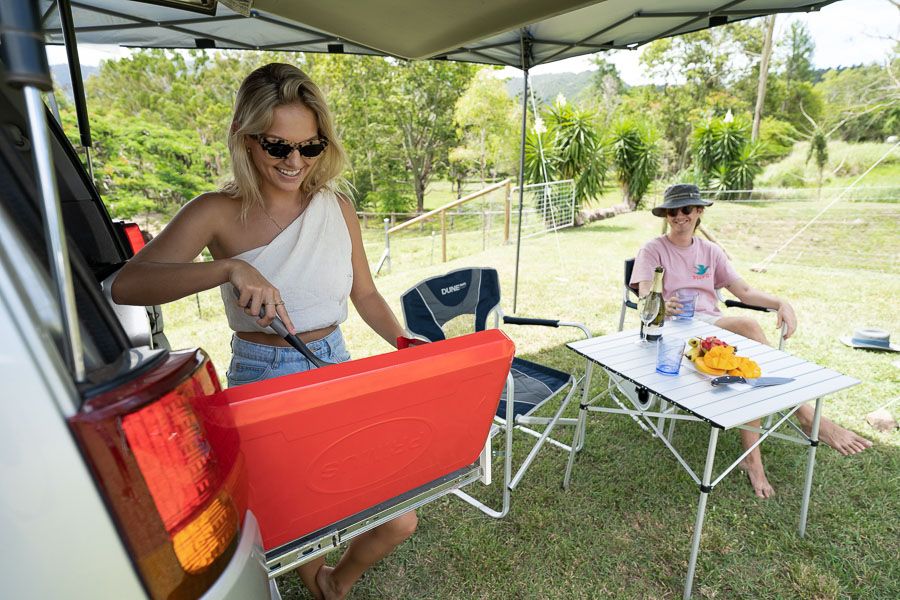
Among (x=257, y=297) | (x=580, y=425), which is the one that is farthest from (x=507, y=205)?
(x=257, y=297)

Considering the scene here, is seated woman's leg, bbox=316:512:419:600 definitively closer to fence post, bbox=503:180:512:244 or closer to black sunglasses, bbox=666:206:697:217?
black sunglasses, bbox=666:206:697:217

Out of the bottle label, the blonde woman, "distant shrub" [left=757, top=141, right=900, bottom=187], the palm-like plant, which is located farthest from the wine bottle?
"distant shrub" [left=757, top=141, right=900, bottom=187]

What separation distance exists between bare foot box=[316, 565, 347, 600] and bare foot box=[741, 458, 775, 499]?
210 centimetres

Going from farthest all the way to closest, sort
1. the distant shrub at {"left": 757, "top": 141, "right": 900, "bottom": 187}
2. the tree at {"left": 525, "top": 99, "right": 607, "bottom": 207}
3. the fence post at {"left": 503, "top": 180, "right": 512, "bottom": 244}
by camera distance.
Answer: the distant shrub at {"left": 757, "top": 141, "right": 900, "bottom": 187}
the tree at {"left": 525, "top": 99, "right": 607, "bottom": 207}
the fence post at {"left": 503, "top": 180, "right": 512, "bottom": 244}

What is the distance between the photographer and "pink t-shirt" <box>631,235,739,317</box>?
2.96 metres

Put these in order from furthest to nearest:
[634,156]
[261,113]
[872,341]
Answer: [634,156] → [872,341] → [261,113]

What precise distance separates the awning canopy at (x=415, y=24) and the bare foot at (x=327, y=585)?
7.11 ft

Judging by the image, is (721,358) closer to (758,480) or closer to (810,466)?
(810,466)

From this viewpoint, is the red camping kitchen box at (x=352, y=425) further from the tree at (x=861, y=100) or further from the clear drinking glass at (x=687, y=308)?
the tree at (x=861, y=100)

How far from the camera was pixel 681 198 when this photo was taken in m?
2.91

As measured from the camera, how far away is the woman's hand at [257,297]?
980 mm

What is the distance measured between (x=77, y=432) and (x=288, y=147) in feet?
3.36

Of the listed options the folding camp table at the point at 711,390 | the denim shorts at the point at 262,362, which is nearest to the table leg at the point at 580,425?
the folding camp table at the point at 711,390

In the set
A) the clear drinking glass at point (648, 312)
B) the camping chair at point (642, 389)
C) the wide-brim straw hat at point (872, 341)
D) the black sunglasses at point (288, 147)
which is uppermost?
the black sunglasses at point (288, 147)
